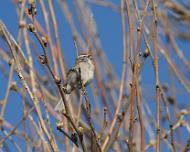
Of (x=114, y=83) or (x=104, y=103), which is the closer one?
(x=104, y=103)

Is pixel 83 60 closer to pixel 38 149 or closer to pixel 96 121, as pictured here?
Result: pixel 38 149

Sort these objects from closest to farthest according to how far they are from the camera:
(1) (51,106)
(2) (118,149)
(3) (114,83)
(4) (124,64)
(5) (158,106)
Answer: (5) (158,106) < (4) (124,64) < (2) (118,149) < (1) (51,106) < (3) (114,83)

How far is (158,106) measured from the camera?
1833 millimetres

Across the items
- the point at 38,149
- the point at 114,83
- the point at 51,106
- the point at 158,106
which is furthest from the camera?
the point at 114,83

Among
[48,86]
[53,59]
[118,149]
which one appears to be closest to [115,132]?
[53,59]

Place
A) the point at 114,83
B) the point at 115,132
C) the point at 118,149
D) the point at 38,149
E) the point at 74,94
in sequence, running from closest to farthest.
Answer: the point at 115,132 < the point at 38,149 < the point at 118,149 < the point at 74,94 < the point at 114,83

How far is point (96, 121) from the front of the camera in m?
3.18

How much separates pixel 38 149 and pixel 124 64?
638mm

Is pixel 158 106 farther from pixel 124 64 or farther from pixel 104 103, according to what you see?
pixel 104 103

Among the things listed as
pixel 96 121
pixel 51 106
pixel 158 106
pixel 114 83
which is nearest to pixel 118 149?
pixel 96 121

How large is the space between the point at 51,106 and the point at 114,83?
2.14 ft

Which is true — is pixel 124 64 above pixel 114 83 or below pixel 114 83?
below

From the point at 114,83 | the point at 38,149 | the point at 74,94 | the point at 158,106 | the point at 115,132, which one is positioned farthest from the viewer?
the point at 114,83

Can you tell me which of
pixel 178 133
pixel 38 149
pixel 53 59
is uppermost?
pixel 53 59
